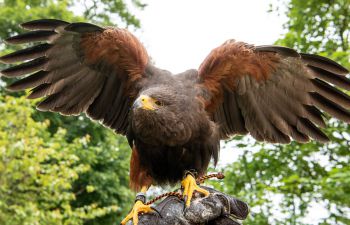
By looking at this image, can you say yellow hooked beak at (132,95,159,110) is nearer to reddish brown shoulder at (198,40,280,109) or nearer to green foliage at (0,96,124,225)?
reddish brown shoulder at (198,40,280,109)

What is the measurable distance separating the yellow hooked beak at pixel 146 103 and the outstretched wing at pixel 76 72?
0.77 metres

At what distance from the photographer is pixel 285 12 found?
9828 millimetres

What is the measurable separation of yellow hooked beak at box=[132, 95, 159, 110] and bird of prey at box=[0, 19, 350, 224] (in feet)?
1.12

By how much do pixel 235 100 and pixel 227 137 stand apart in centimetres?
40

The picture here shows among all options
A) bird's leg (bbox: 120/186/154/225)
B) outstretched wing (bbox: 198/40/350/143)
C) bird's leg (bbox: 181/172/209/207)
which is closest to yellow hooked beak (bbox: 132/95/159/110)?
bird's leg (bbox: 181/172/209/207)

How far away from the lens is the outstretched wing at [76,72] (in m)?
4.52

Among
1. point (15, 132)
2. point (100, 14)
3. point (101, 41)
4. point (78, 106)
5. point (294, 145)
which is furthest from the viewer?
point (100, 14)

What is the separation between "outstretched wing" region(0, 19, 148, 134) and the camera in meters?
4.52

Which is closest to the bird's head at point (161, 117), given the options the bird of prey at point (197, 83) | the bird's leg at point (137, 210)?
the bird of prey at point (197, 83)

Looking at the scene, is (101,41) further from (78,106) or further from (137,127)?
(137,127)

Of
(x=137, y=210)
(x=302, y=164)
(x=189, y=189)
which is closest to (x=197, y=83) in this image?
(x=189, y=189)

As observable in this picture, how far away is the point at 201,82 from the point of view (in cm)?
441

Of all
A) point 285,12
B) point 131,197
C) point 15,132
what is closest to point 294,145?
point 285,12

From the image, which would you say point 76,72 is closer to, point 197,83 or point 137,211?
point 197,83
